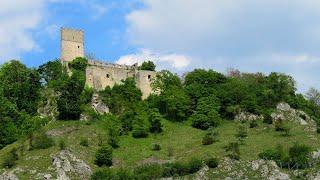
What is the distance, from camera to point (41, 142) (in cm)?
8156

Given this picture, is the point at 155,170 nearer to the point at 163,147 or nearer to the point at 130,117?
the point at 163,147

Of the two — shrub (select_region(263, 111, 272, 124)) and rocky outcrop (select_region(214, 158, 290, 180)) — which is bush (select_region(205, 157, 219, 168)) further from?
shrub (select_region(263, 111, 272, 124))

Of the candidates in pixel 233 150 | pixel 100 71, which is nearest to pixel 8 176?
pixel 233 150

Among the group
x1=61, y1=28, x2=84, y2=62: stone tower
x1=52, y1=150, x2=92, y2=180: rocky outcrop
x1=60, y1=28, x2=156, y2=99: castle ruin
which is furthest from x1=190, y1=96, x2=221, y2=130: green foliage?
x1=52, y1=150, x2=92, y2=180: rocky outcrop

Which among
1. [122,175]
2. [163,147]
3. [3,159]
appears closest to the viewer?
[122,175]

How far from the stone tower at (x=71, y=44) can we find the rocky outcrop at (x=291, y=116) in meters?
29.1

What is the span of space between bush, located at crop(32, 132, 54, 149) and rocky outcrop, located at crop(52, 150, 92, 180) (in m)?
3.48

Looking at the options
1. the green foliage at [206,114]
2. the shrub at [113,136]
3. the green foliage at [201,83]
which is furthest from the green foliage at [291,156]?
the green foliage at [201,83]

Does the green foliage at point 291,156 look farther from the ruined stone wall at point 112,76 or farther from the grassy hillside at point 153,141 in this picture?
the ruined stone wall at point 112,76

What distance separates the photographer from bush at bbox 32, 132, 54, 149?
81312 millimetres

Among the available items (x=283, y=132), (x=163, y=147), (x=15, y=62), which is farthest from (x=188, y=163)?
(x=15, y=62)

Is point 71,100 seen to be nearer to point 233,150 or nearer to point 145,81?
point 145,81

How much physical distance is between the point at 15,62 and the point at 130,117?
19792mm

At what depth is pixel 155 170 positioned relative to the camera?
7419 centimetres
